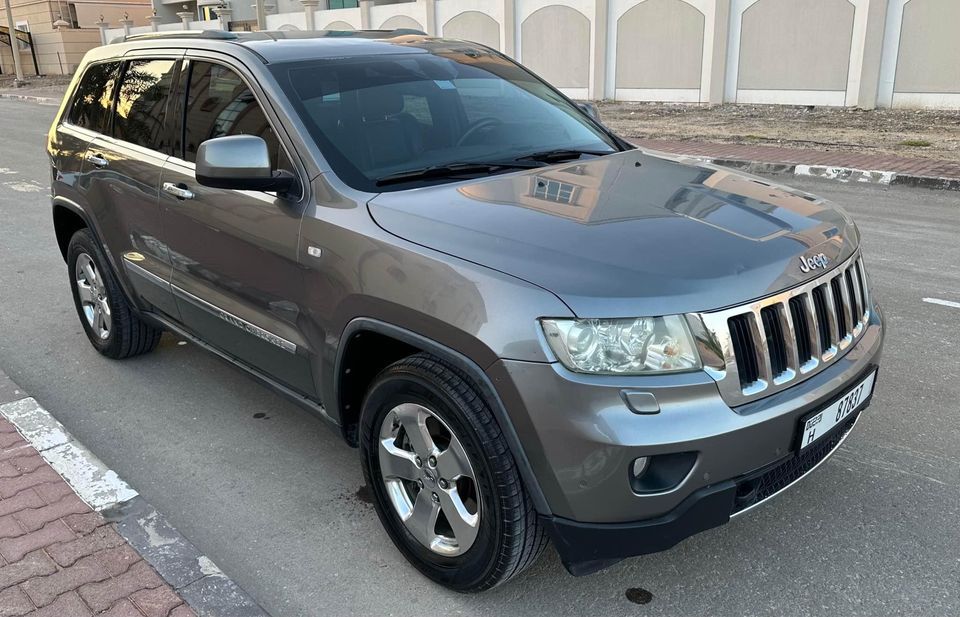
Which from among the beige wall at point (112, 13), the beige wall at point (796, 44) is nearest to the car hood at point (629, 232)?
the beige wall at point (796, 44)

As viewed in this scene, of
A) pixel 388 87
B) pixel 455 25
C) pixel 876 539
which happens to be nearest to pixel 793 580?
pixel 876 539

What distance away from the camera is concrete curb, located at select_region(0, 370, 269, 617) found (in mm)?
2697

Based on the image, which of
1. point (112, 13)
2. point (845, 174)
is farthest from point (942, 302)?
point (112, 13)

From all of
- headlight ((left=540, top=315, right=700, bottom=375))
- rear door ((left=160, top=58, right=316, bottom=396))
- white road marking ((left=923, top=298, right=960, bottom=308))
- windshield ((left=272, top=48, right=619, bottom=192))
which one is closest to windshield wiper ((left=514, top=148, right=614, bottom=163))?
windshield ((left=272, top=48, right=619, bottom=192))

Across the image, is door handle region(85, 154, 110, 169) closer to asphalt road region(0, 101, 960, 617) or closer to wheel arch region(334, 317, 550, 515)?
asphalt road region(0, 101, 960, 617)

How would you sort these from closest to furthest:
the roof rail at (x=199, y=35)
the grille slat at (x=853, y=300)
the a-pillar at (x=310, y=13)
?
the grille slat at (x=853, y=300) < the roof rail at (x=199, y=35) < the a-pillar at (x=310, y=13)

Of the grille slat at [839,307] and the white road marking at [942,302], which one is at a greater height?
the grille slat at [839,307]

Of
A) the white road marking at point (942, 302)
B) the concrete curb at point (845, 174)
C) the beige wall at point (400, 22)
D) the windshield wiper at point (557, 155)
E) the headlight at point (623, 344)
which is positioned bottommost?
the concrete curb at point (845, 174)

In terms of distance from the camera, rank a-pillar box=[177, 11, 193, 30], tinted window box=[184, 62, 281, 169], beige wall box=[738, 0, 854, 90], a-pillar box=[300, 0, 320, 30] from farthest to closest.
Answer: a-pillar box=[177, 11, 193, 30], a-pillar box=[300, 0, 320, 30], beige wall box=[738, 0, 854, 90], tinted window box=[184, 62, 281, 169]

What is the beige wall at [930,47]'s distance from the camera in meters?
15.4

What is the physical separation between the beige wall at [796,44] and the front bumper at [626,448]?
16.9 metres

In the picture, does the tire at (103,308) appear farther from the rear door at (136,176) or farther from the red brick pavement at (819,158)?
the red brick pavement at (819,158)

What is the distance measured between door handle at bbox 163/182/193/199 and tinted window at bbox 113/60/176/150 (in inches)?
11.5

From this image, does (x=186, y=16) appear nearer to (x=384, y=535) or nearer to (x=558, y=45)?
(x=558, y=45)
